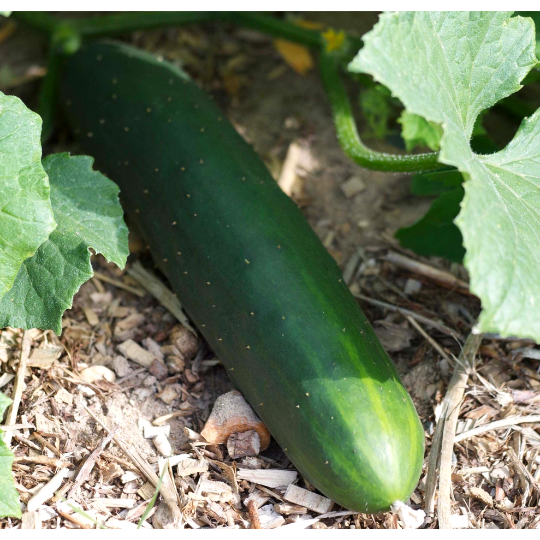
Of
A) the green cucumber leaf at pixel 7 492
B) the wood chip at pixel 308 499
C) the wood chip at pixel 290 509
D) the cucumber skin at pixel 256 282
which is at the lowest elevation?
the wood chip at pixel 290 509

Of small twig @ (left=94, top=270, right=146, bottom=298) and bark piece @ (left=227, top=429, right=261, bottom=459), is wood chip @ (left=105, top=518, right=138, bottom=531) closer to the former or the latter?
bark piece @ (left=227, top=429, right=261, bottom=459)

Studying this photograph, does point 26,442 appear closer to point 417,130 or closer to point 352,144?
point 352,144

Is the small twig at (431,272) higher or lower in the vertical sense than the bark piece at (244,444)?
higher

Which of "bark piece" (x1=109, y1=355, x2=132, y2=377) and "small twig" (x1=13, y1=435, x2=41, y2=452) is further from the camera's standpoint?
"bark piece" (x1=109, y1=355, x2=132, y2=377)

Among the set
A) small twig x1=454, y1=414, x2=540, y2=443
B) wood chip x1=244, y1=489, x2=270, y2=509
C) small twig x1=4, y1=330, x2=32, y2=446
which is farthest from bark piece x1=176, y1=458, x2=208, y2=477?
small twig x1=454, y1=414, x2=540, y2=443

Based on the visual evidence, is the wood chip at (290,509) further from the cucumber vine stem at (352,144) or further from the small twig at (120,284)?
the cucumber vine stem at (352,144)

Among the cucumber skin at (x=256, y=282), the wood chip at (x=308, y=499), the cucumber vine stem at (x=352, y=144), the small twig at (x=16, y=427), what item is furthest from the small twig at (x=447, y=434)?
the small twig at (x=16, y=427)

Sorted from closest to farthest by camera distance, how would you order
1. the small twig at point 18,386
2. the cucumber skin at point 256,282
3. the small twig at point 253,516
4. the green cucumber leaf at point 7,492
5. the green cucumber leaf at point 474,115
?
the green cucumber leaf at point 474,115 < the green cucumber leaf at point 7,492 < the cucumber skin at point 256,282 < the small twig at point 253,516 < the small twig at point 18,386
